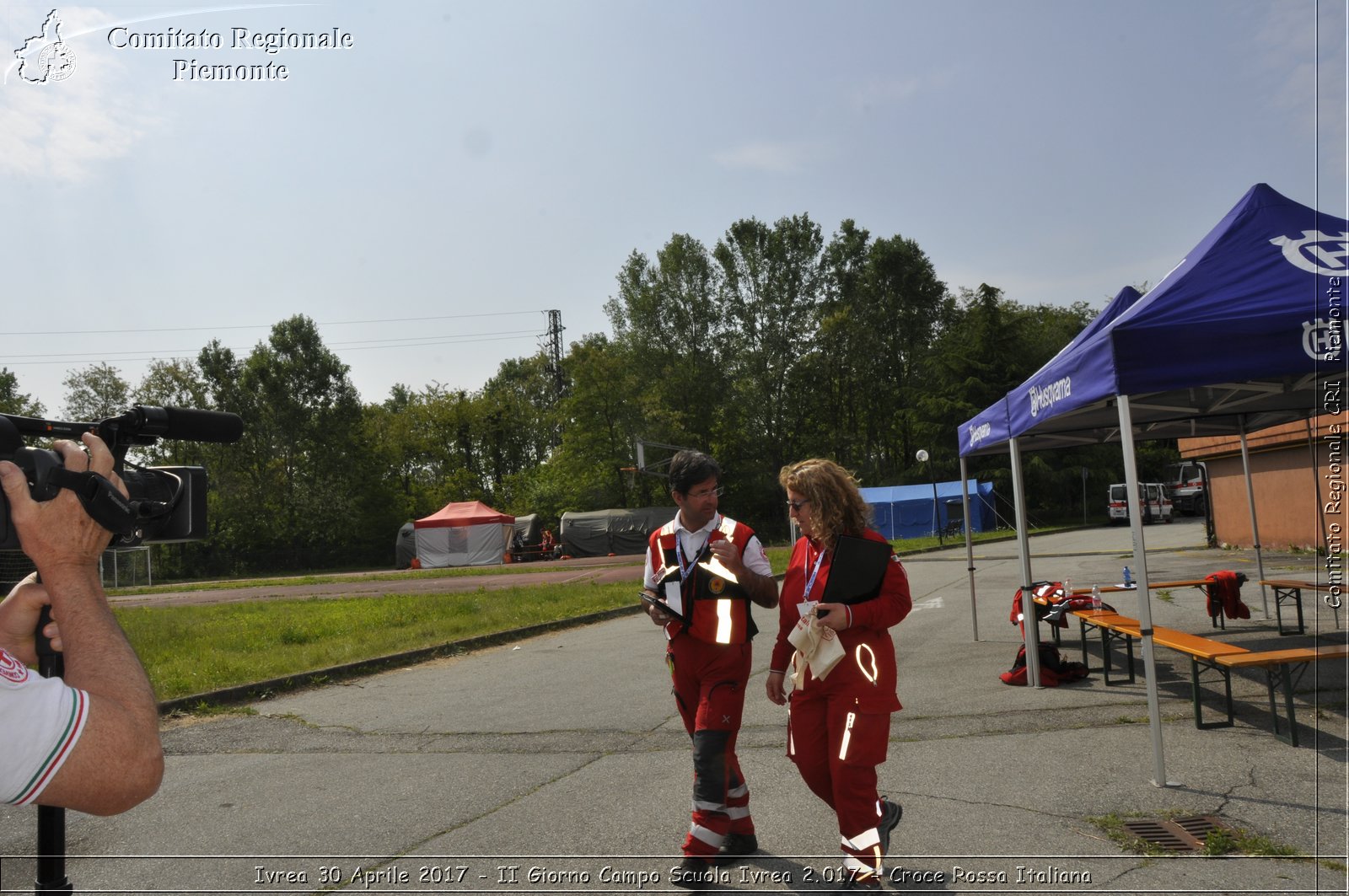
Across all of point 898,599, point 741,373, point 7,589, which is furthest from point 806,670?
point 741,373

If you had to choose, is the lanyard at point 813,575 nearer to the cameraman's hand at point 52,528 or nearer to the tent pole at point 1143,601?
the tent pole at point 1143,601

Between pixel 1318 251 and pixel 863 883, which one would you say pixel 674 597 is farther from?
pixel 1318 251

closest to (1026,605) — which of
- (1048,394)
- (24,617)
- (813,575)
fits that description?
(1048,394)

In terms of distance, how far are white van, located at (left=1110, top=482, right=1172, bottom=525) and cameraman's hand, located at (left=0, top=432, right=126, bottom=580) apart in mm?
46476

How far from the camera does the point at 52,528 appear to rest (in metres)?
1.89

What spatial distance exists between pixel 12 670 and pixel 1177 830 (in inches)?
195

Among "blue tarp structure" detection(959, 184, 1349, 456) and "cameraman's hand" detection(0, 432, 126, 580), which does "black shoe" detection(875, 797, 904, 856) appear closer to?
"blue tarp structure" detection(959, 184, 1349, 456)

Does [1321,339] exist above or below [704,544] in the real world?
above

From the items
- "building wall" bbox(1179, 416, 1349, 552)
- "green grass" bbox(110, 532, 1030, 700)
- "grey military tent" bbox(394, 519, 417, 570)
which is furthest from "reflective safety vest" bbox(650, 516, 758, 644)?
"grey military tent" bbox(394, 519, 417, 570)

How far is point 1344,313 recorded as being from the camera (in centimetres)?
527

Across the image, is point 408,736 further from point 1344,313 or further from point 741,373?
point 741,373

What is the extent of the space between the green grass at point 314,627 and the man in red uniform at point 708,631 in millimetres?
6339

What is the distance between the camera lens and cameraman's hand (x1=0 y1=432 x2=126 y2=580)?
187cm

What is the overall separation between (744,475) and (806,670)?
5224 centimetres
